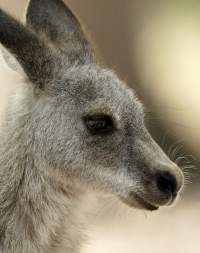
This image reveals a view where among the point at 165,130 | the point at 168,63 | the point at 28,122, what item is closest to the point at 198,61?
the point at 168,63

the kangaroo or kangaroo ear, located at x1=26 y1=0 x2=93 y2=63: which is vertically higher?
kangaroo ear, located at x1=26 y1=0 x2=93 y2=63

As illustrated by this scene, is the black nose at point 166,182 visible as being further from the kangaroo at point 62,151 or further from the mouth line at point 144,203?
the mouth line at point 144,203

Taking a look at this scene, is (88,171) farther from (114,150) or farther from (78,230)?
(78,230)

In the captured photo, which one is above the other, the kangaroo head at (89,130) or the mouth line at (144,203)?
the kangaroo head at (89,130)

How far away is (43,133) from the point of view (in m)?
4.73

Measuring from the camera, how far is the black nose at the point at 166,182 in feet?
15.0

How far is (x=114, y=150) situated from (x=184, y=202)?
5015 millimetres

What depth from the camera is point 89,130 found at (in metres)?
4.74

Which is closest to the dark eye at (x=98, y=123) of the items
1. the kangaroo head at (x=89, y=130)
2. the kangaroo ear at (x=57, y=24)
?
the kangaroo head at (x=89, y=130)

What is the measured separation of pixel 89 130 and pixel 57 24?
100 cm

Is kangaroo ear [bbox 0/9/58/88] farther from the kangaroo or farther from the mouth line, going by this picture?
the mouth line

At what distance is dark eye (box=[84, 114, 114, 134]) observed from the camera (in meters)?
4.73

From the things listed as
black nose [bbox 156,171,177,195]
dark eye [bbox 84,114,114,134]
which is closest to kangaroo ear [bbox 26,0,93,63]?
dark eye [bbox 84,114,114,134]

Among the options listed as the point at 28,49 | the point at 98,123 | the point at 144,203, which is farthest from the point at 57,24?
the point at 144,203
